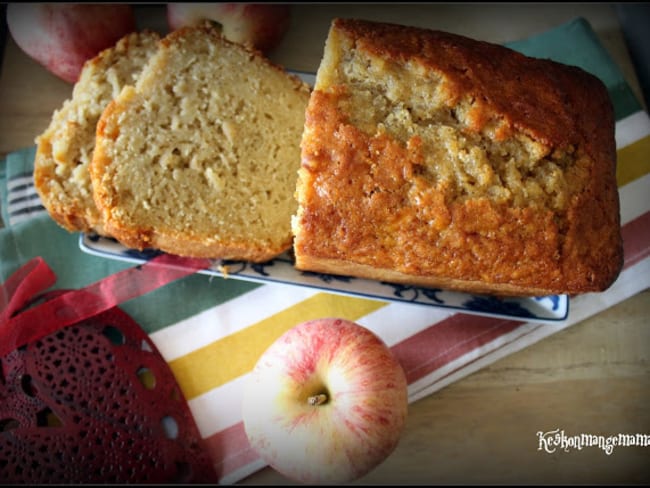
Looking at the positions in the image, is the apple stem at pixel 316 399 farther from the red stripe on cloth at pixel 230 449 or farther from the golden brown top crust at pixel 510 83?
the golden brown top crust at pixel 510 83

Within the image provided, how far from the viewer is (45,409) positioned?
1980 mm

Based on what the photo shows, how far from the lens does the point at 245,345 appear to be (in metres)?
2.08

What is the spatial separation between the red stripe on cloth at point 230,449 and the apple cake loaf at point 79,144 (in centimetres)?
76

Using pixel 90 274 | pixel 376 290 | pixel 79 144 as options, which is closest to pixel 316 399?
pixel 376 290

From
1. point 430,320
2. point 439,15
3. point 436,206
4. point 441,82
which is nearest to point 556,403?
point 430,320

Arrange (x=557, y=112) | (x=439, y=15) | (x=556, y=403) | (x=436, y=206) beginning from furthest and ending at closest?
(x=439, y=15), (x=556, y=403), (x=557, y=112), (x=436, y=206)

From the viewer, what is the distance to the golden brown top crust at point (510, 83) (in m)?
1.69

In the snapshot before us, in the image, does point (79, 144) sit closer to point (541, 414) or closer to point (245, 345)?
point (245, 345)

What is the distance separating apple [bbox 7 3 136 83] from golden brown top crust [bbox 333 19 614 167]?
863 millimetres

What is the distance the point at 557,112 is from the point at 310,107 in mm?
683

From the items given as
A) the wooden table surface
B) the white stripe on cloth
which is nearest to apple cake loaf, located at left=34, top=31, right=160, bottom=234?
the white stripe on cloth

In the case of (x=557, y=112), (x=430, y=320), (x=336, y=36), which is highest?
(x=336, y=36)

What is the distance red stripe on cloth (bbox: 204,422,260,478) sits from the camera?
2012 mm

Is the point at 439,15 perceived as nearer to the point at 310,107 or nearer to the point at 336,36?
the point at 336,36
